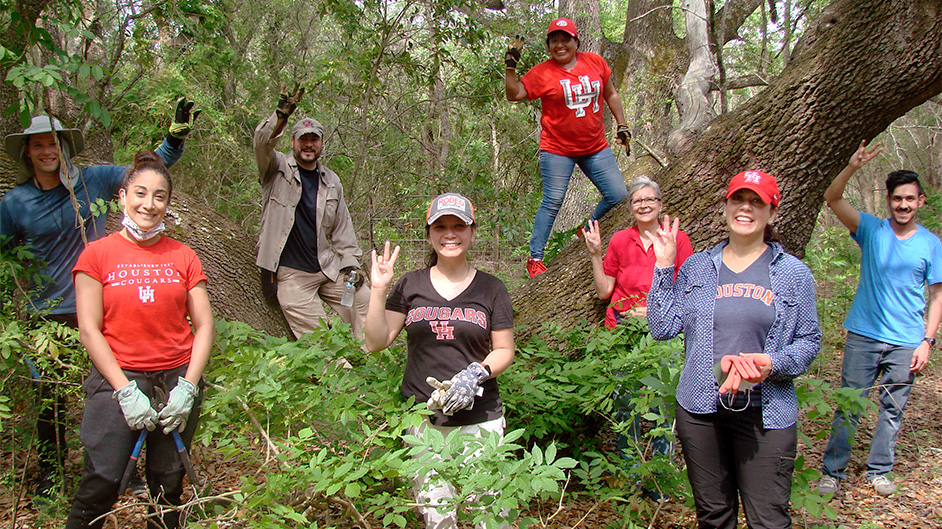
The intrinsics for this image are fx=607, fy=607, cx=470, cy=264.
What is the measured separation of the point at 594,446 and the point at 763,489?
5.17ft

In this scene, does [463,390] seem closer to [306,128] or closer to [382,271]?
[382,271]

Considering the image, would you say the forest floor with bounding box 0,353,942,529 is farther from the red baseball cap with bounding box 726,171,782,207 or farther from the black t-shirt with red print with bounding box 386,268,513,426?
the red baseball cap with bounding box 726,171,782,207

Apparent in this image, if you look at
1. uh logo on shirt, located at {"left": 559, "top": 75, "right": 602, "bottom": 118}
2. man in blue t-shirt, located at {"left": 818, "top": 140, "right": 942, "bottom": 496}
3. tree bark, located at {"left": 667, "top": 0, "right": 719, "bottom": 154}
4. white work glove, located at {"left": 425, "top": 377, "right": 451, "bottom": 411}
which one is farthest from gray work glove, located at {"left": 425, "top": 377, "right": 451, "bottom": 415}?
tree bark, located at {"left": 667, "top": 0, "right": 719, "bottom": 154}

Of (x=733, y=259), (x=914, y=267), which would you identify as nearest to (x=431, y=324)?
(x=733, y=259)

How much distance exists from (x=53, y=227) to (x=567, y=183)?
3245mm

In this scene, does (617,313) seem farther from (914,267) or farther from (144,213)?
(144,213)

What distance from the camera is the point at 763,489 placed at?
2211 millimetres

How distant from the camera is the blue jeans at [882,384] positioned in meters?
3.58

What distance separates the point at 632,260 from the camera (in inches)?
138

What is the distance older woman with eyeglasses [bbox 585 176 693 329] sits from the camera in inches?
136

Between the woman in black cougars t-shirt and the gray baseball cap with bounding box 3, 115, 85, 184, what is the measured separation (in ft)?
6.53

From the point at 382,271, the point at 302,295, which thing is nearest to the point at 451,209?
the point at 382,271

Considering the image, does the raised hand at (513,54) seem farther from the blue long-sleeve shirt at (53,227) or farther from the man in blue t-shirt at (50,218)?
Result: the blue long-sleeve shirt at (53,227)

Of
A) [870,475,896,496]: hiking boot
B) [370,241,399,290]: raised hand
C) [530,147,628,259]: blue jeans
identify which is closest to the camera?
[370,241,399,290]: raised hand
